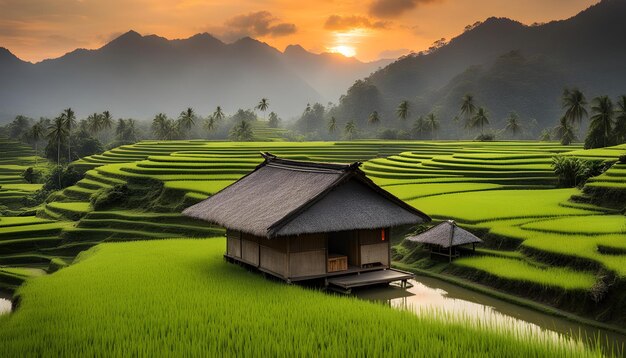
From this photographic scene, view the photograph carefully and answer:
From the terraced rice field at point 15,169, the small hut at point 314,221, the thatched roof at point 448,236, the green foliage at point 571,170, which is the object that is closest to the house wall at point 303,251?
the small hut at point 314,221

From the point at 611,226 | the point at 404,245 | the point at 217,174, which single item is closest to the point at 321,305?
the point at 404,245

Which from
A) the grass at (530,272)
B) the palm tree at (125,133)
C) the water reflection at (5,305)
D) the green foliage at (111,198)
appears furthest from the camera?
the palm tree at (125,133)

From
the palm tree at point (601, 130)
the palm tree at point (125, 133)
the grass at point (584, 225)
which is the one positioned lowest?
the grass at point (584, 225)

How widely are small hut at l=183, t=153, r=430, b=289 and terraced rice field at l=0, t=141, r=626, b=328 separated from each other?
11.1ft

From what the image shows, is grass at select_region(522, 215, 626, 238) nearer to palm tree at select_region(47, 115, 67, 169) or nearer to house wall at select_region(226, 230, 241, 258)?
house wall at select_region(226, 230, 241, 258)

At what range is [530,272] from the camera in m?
15.7

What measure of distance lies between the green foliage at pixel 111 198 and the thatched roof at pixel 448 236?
748 inches

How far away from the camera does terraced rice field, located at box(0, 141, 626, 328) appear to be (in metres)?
16.0

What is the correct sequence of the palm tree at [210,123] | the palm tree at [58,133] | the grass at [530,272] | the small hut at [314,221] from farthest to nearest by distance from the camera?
the palm tree at [210,123], the palm tree at [58,133], the small hut at [314,221], the grass at [530,272]

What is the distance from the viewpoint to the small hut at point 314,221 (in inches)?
591

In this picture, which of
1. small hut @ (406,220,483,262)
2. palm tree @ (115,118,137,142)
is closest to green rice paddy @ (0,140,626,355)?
small hut @ (406,220,483,262)

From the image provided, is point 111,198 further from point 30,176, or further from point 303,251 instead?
point 30,176

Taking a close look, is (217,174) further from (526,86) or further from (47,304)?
(526,86)

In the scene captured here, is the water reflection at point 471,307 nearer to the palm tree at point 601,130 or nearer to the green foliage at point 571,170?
the green foliage at point 571,170
